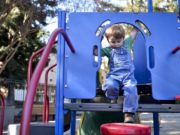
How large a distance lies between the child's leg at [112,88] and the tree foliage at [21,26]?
9.90 m

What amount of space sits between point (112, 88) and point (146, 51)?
0.48 metres

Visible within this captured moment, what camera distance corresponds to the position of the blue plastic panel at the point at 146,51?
10.7ft

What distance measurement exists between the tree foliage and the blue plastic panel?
31.5ft

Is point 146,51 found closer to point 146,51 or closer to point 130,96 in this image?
point 146,51

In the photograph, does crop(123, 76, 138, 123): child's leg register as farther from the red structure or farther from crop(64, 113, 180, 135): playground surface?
crop(64, 113, 180, 135): playground surface

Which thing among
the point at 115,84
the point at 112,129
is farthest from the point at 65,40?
the point at 112,129

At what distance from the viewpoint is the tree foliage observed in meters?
13.9

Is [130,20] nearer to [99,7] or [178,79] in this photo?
[178,79]

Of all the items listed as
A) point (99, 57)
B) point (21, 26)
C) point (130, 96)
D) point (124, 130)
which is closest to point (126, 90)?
point (130, 96)

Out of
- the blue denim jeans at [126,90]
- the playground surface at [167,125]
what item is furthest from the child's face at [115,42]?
the playground surface at [167,125]

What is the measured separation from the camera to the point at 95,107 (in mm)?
3002

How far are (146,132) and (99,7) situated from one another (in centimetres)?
1232

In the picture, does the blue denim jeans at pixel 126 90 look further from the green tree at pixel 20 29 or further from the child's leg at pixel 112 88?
the green tree at pixel 20 29

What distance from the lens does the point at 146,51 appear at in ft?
11.2
